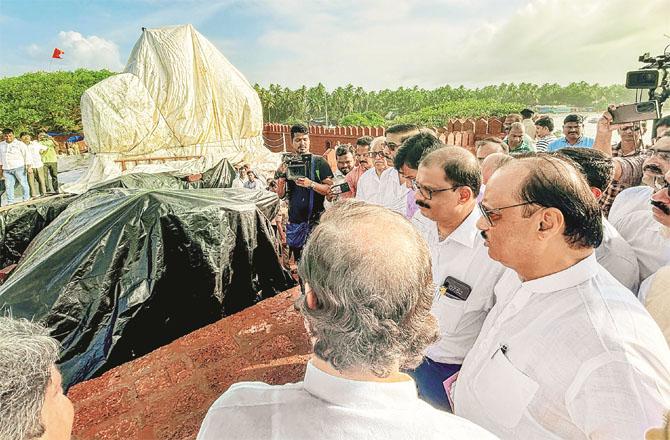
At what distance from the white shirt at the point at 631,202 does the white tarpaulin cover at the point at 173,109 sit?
1482 cm

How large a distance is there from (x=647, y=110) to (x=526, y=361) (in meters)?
3.38

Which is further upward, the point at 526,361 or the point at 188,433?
the point at 526,361

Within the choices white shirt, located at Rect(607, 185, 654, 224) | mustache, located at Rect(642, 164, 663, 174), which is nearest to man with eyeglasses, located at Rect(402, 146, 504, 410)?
white shirt, located at Rect(607, 185, 654, 224)

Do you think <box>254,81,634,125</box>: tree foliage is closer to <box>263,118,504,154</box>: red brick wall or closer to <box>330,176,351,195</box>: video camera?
<box>263,118,504,154</box>: red brick wall

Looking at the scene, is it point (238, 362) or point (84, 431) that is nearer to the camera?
point (84, 431)

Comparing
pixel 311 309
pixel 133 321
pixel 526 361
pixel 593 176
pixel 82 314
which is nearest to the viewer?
pixel 311 309

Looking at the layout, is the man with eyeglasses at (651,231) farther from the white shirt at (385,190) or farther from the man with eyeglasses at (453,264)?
the white shirt at (385,190)

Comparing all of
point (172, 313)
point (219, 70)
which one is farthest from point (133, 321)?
point (219, 70)

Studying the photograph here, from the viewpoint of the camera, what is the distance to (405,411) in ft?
2.45

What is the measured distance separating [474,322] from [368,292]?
143cm

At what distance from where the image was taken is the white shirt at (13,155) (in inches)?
400

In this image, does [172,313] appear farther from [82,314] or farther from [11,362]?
[11,362]

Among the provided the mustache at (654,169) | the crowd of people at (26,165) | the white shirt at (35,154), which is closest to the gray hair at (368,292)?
the mustache at (654,169)

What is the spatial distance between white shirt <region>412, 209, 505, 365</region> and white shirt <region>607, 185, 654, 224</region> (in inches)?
38.1
